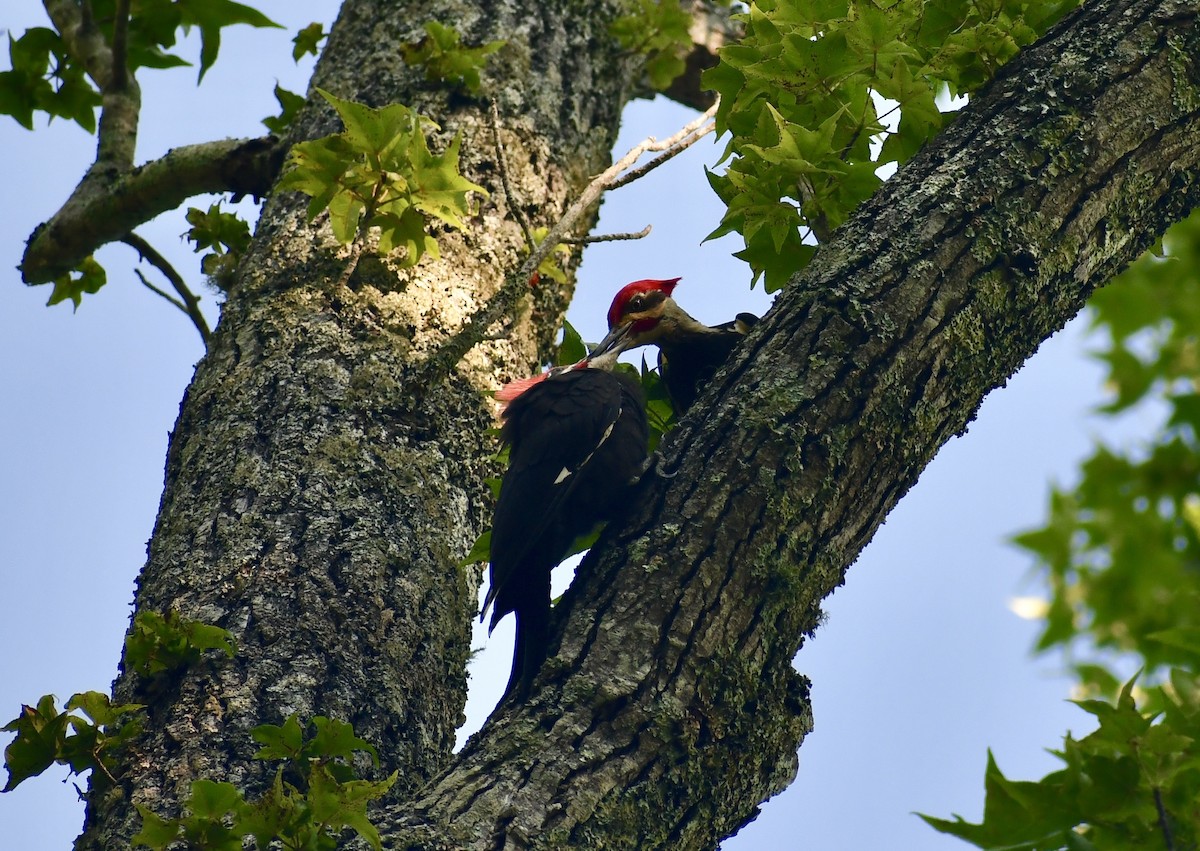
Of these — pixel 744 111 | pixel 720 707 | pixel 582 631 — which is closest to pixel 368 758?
pixel 582 631

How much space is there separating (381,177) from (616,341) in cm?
132

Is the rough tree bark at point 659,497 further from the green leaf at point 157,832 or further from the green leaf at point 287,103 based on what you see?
the green leaf at point 287,103

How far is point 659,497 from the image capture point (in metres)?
1.90

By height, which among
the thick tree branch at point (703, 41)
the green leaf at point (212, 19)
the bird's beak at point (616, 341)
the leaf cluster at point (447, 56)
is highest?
the thick tree branch at point (703, 41)

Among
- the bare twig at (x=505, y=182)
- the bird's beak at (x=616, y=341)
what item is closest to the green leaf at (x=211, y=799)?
the bare twig at (x=505, y=182)

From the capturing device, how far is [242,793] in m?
1.73

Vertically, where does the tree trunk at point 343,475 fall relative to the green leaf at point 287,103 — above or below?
below

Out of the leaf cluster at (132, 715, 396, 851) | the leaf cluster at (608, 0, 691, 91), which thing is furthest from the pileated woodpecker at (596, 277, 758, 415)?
the leaf cluster at (132, 715, 396, 851)

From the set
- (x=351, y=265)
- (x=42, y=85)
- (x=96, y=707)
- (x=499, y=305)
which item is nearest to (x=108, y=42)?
(x=42, y=85)

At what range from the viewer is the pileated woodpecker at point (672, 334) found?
3143 mm

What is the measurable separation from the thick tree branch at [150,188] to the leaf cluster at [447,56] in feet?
1.49

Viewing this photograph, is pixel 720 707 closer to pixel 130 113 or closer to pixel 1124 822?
pixel 1124 822

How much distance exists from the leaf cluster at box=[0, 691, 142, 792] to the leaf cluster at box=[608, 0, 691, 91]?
2503 mm

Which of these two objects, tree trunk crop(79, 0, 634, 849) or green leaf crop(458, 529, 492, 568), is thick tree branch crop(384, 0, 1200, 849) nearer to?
tree trunk crop(79, 0, 634, 849)
